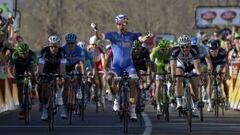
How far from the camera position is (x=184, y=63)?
21.7m

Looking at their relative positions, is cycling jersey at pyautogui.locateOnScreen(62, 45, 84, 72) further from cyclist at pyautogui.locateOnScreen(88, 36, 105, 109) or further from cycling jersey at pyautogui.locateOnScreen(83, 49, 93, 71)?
cyclist at pyautogui.locateOnScreen(88, 36, 105, 109)

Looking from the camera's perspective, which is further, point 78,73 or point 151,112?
point 151,112

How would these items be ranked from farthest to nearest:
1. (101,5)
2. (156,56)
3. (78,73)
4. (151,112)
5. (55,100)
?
(101,5) < (151,112) < (156,56) < (78,73) < (55,100)

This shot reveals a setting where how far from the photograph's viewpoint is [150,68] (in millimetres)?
23438

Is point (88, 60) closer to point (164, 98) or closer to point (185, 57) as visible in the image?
point (164, 98)

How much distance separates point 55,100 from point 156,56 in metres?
4.39

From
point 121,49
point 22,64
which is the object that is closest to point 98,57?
point 22,64

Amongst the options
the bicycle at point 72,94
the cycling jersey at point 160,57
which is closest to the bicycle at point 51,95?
the bicycle at point 72,94

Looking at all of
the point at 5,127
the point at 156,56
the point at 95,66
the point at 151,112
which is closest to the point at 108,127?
the point at 5,127

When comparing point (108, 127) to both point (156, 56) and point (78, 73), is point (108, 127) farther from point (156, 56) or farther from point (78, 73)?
point (156, 56)

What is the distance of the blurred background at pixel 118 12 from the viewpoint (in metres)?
82.2

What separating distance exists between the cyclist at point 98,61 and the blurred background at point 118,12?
4939 cm

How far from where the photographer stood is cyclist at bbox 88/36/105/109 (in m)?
29.0

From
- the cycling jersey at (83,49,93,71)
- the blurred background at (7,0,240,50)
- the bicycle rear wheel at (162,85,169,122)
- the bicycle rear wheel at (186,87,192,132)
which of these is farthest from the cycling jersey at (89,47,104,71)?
the blurred background at (7,0,240,50)
